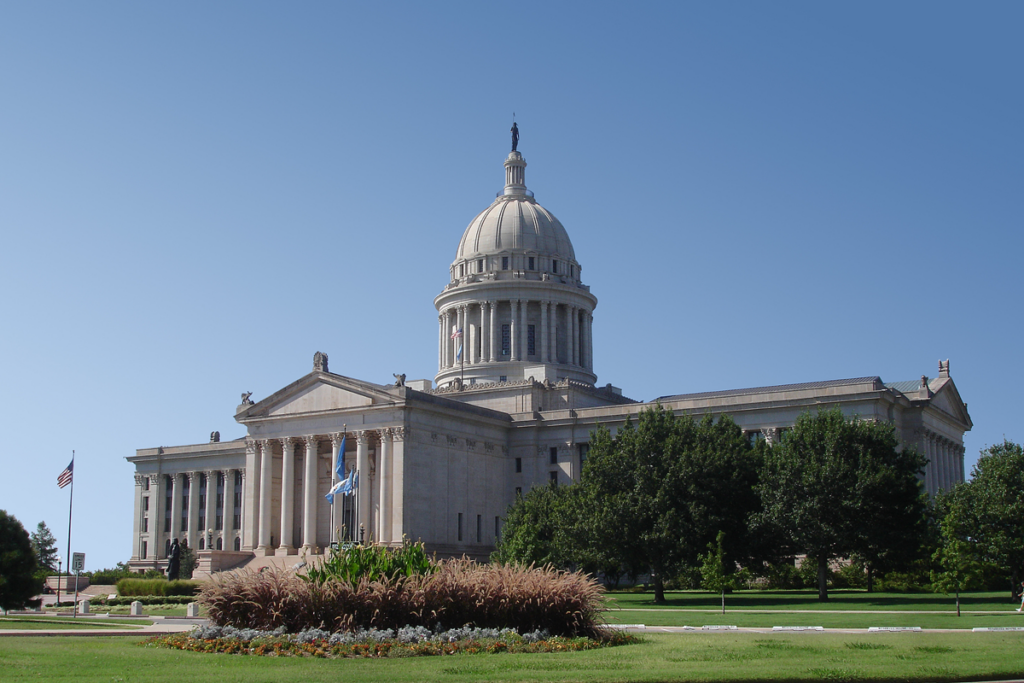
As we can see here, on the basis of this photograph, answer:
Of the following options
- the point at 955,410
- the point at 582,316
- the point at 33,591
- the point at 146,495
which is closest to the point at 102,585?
the point at 146,495

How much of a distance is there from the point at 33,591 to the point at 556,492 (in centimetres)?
4049

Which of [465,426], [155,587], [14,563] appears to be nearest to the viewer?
[14,563]

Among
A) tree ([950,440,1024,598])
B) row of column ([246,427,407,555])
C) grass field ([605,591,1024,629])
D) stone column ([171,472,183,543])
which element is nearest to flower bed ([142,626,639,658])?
grass field ([605,591,1024,629])

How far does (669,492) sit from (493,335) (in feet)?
170

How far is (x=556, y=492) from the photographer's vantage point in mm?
83000

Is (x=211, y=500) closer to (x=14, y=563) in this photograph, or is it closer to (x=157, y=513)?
(x=157, y=513)

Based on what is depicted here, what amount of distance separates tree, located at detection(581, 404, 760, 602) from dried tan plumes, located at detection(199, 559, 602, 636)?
34.9 metres

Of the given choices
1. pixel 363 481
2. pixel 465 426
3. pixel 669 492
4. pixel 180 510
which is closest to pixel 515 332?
pixel 465 426

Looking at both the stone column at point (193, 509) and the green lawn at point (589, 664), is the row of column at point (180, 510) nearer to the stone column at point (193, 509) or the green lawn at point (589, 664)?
the stone column at point (193, 509)

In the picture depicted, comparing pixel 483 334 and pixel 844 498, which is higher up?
pixel 483 334

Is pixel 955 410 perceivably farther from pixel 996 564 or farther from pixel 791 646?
pixel 791 646

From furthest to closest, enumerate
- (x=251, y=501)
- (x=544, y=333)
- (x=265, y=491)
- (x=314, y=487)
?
(x=544, y=333) → (x=251, y=501) → (x=265, y=491) → (x=314, y=487)

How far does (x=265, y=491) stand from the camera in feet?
323

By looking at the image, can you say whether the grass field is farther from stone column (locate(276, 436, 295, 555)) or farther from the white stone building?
stone column (locate(276, 436, 295, 555))
